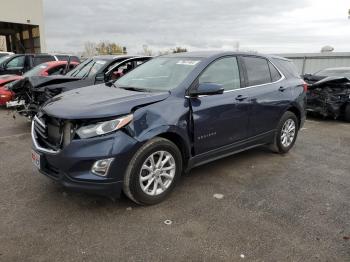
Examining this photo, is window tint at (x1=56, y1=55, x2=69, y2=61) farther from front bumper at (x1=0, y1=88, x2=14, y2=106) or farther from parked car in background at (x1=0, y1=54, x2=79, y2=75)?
front bumper at (x1=0, y1=88, x2=14, y2=106)

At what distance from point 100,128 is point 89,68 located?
4.59 meters

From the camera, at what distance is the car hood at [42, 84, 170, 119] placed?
126 inches

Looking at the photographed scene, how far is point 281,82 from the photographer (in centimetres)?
523

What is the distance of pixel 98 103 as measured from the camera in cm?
339

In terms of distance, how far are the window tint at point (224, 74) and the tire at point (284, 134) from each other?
4.24ft

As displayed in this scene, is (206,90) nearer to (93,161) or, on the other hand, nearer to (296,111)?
(93,161)

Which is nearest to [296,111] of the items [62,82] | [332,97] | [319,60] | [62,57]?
[332,97]

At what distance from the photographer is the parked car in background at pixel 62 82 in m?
6.21

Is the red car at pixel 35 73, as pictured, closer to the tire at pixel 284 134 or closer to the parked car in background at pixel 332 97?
the tire at pixel 284 134

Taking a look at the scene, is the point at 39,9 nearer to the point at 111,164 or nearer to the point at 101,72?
the point at 101,72

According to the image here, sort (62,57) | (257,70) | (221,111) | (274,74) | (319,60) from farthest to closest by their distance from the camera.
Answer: (319,60) < (62,57) < (274,74) < (257,70) < (221,111)

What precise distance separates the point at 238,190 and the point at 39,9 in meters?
29.3

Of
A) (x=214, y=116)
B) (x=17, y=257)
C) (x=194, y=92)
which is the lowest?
(x=17, y=257)

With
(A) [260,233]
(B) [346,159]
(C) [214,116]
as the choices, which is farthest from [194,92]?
(B) [346,159]
